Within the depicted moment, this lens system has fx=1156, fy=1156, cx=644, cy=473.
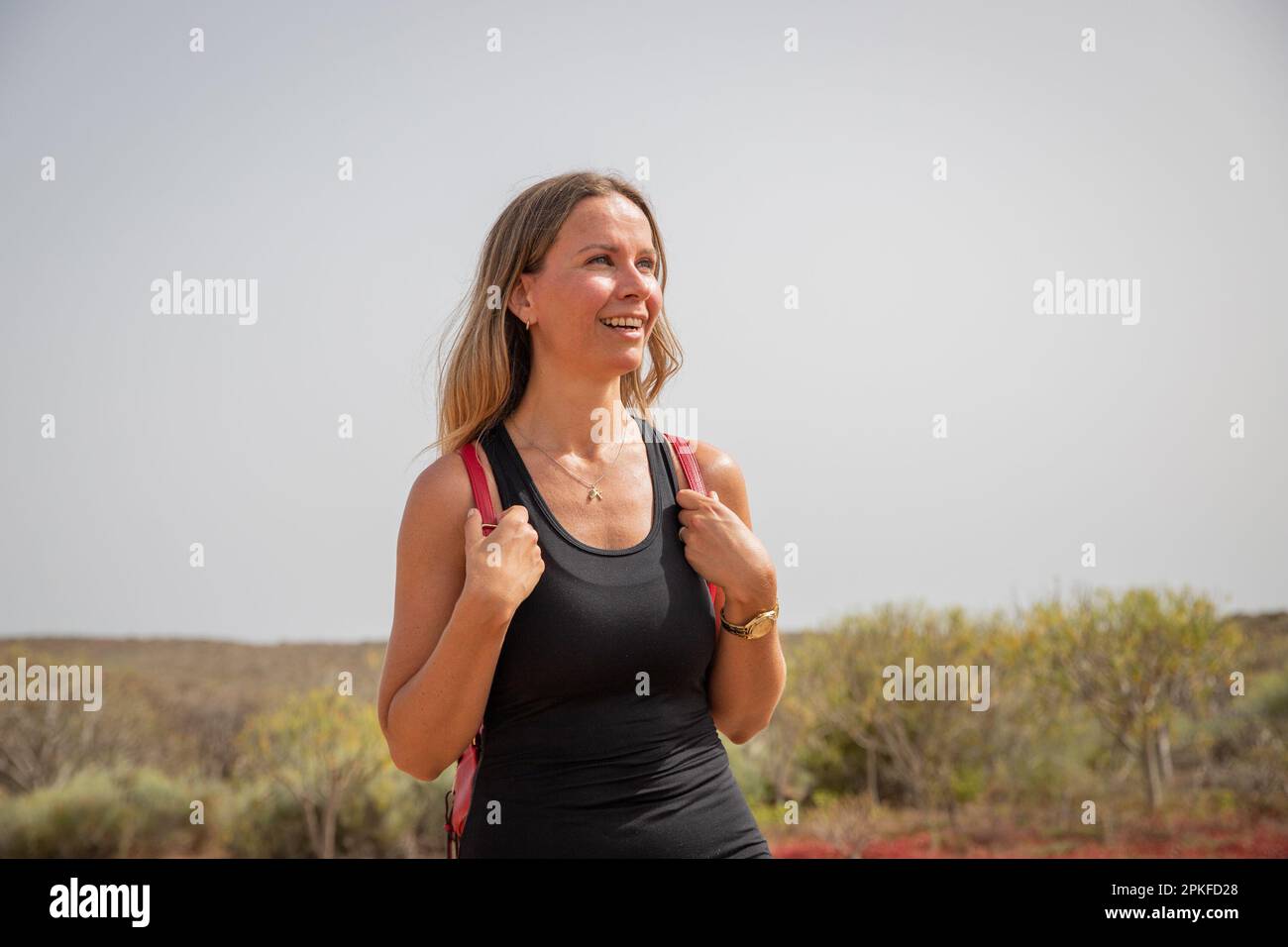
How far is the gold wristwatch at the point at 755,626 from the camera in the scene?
2172mm

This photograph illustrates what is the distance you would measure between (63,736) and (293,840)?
2.70 meters

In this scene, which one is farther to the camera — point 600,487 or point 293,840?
Answer: point 293,840

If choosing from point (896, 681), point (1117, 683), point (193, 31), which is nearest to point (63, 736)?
point (193, 31)

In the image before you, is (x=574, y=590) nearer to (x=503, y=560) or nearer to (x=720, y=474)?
(x=503, y=560)

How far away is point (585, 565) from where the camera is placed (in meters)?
2.08

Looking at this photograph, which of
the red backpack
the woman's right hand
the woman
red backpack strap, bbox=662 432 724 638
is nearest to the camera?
the woman's right hand

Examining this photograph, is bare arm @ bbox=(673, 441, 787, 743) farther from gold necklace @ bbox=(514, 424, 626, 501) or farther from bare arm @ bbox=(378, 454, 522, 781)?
bare arm @ bbox=(378, 454, 522, 781)

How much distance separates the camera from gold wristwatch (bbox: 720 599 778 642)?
2172 millimetres

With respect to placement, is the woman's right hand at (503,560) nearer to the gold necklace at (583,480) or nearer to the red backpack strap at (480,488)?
the red backpack strap at (480,488)

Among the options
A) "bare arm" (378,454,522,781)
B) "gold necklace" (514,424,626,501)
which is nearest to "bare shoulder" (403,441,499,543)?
"bare arm" (378,454,522,781)

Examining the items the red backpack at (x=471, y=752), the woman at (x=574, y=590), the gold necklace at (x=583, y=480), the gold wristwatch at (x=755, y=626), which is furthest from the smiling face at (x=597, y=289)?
the gold wristwatch at (x=755, y=626)

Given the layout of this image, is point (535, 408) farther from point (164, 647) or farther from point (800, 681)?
point (164, 647)

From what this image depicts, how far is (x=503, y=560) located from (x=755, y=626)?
0.52 m

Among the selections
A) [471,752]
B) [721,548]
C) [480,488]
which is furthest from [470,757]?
[721,548]
